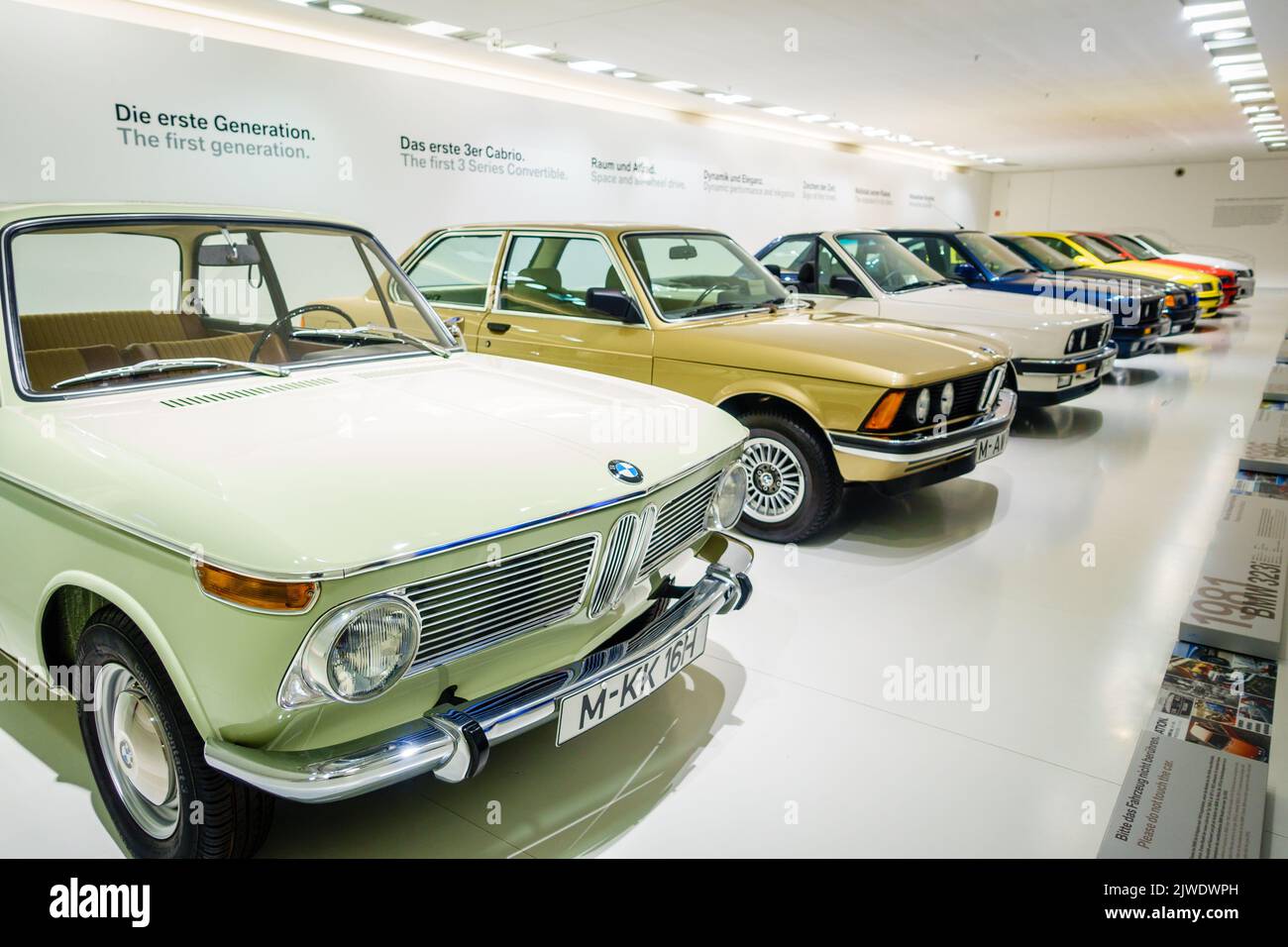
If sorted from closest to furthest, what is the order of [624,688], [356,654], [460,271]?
1. [356,654]
2. [624,688]
3. [460,271]

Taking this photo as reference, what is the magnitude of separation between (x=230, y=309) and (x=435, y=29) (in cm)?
667

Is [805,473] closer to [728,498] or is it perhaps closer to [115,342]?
[728,498]

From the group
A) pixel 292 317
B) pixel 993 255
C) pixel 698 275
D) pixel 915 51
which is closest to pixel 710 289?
pixel 698 275

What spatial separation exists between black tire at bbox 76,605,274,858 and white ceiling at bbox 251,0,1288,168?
7.14 meters

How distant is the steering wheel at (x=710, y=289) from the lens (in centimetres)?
486

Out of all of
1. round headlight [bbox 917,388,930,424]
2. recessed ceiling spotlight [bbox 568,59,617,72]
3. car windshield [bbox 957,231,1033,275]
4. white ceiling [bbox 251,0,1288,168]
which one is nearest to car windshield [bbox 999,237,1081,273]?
car windshield [bbox 957,231,1033,275]

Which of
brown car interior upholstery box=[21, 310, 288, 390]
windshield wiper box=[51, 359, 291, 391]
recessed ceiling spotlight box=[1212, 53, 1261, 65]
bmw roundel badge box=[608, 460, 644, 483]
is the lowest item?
bmw roundel badge box=[608, 460, 644, 483]

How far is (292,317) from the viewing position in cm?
312

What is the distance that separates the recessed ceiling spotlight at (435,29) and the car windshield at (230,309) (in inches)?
234

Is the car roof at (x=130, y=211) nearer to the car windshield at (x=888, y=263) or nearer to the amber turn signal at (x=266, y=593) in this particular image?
the amber turn signal at (x=266, y=593)

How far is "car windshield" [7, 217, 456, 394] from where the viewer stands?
2.56 metres

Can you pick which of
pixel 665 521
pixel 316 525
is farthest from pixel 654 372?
pixel 316 525

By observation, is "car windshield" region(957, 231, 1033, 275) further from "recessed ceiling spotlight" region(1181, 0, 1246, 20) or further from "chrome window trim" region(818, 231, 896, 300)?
"recessed ceiling spotlight" region(1181, 0, 1246, 20)
